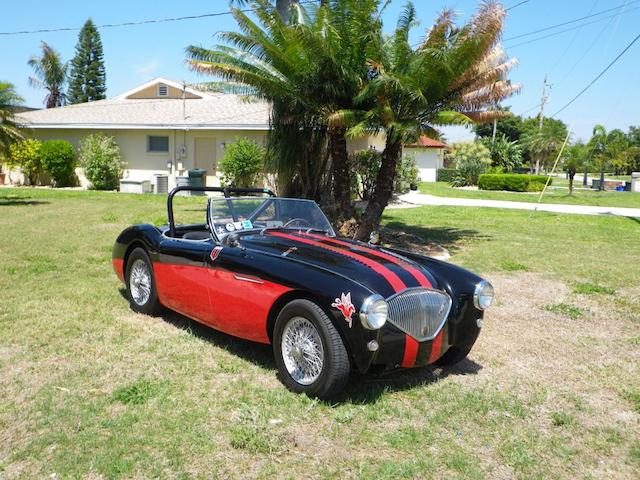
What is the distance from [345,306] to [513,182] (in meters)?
32.9

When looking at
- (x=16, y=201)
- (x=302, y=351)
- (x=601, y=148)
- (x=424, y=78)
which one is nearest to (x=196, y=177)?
(x=16, y=201)

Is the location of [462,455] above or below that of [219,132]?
below

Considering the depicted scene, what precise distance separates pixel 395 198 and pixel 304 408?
20474 mm

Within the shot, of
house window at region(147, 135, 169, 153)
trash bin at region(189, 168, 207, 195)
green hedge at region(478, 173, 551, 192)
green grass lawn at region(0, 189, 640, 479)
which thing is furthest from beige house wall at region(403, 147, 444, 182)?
green grass lawn at region(0, 189, 640, 479)

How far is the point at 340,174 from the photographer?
11.5m

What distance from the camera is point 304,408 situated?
3.91 m

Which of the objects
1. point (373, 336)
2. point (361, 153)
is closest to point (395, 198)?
point (361, 153)

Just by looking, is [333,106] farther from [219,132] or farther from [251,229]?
[219,132]

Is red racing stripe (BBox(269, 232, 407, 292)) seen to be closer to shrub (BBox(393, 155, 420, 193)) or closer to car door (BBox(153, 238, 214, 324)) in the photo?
car door (BBox(153, 238, 214, 324))

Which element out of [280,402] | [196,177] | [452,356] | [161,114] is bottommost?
[280,402]

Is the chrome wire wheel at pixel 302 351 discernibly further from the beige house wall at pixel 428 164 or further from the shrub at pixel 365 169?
the beige house wall at pixel 428 164

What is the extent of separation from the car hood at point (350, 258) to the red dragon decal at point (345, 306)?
7.5 inches

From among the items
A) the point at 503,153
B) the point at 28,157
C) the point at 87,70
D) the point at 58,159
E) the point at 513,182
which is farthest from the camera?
the point at 87,70

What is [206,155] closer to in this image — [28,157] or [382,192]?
[28,157]
